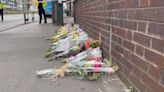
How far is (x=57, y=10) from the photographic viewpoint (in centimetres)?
1731

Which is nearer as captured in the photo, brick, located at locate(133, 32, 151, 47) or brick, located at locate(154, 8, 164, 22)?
brick, located at locate(154, 8, 164, 22)

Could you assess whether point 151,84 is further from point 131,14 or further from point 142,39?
point 131,14

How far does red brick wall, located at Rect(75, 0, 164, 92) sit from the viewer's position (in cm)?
277

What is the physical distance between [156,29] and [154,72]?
0.39 m

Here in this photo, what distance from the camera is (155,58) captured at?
285 centimetres

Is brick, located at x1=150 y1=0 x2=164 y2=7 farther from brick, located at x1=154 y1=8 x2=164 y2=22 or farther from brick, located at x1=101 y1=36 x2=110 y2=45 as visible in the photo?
brick, located at x1=101 y1=36 x2=110 y2=45

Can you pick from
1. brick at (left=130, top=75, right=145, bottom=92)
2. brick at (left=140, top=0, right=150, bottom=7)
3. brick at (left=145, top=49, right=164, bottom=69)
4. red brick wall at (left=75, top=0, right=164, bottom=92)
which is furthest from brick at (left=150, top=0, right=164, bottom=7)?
brick at (left=130, top=75, right=145, bottom=92)

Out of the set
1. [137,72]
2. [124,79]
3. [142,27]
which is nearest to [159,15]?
[142,27]

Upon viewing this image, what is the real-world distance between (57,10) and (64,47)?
11.3 m

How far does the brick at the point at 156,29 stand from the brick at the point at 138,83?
571 mm

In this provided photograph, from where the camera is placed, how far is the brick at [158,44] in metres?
2.68

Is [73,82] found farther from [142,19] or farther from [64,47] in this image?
[64,47]

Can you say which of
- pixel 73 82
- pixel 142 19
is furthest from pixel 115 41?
pixel 142 19

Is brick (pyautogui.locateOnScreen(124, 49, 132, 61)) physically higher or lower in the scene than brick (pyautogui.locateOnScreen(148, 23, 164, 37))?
lower
